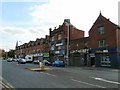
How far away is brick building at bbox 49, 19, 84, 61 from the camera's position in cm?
7361

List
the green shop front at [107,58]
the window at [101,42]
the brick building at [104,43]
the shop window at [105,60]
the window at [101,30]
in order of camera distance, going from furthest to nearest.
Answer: the window at [101,30], the window at [101,42], the shop window at [105,60], the brick building at [104,43], the green shop front at [107,58]

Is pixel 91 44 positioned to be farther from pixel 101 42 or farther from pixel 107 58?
pixel 107 58

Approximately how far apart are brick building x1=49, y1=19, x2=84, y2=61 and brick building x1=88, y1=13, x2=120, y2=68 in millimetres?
14836

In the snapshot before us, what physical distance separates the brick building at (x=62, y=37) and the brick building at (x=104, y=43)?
1484 centimetres

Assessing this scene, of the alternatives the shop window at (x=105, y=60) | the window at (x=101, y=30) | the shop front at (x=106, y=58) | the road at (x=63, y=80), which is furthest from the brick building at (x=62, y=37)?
the road at (x=63, y=80)

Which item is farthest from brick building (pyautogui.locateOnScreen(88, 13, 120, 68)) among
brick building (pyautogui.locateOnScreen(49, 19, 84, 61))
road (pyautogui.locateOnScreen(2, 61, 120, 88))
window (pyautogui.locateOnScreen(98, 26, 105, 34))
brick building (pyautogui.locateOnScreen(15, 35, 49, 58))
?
brick building (pyautogui.locateOnScreen(15, 35, 49, 58))

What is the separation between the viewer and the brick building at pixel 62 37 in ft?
242

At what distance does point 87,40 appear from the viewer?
6022cm

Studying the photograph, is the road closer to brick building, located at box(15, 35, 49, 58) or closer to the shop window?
the shop window

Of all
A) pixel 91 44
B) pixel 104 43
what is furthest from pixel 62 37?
pixel 104 43

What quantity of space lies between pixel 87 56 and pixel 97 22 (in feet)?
25.9

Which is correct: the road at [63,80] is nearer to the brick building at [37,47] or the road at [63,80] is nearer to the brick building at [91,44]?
the brick building at [91,44]

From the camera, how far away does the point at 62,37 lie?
76000mm

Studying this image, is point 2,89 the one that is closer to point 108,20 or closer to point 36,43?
point 108,20
